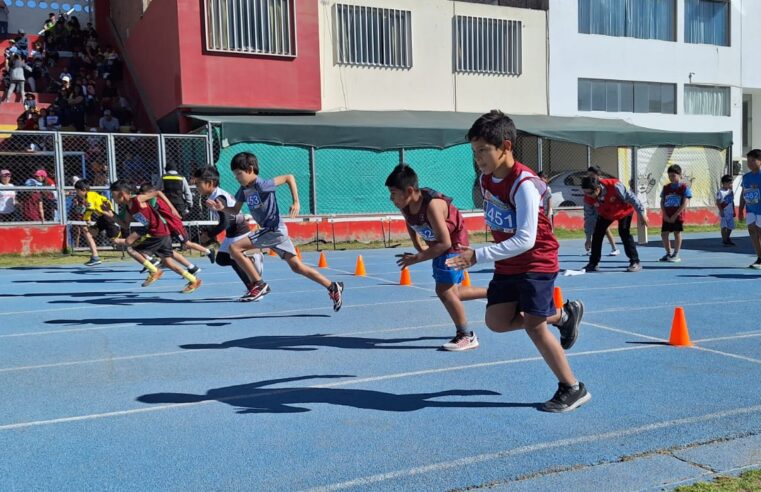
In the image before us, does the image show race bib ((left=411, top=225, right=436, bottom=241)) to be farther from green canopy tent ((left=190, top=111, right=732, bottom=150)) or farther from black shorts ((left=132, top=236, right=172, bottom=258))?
green canopy tent ((left=190, top=111, right=732, bottom=150))

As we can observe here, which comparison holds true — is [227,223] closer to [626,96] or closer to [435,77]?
[435,77]

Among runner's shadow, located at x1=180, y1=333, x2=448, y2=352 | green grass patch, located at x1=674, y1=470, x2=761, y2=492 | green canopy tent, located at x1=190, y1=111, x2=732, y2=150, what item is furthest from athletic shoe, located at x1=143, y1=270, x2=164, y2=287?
green grass patch, located at x1=674, y1=470, x2=761, y2=492

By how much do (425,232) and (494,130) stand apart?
7.19ft

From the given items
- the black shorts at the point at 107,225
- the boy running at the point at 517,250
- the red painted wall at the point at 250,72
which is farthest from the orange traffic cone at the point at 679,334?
the red painted wall at the point at 250,72

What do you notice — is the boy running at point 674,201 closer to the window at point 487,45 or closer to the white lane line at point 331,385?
the white lane line at point 331,385

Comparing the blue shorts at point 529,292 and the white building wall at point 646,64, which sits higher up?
the white building wall at point 646,64

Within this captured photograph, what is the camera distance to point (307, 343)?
698 centimetres

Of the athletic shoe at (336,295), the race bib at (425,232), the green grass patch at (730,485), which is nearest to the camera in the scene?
the green grass patch at (730,485)

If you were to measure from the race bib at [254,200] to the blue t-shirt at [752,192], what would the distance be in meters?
8.47

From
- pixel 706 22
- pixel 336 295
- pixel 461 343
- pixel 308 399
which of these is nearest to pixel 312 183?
pixel 336 295

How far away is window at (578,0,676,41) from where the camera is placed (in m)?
28.5

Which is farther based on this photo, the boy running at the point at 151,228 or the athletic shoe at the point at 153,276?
the athletic shoe at the point at 153,276

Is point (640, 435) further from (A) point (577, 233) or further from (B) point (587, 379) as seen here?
(A) point (577, 233)

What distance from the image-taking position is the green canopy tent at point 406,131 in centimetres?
1912
